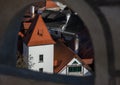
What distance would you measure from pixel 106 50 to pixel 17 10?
0.40 meters

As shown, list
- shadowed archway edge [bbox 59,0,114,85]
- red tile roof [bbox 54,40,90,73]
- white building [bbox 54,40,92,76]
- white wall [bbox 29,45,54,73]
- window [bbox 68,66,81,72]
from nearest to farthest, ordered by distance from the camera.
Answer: shadowed archway edge [bbox 59,0,114,85]
white building [bbox 54,40,92,76]
window [bbox 68,66,81,72]
red tile roof [bbox 54,40,90,73]
white wall [bbox 29,45,54,73]

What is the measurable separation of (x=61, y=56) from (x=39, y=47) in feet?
3.77

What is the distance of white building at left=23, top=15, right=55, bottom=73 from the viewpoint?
42.0ft

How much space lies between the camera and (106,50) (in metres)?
1.42

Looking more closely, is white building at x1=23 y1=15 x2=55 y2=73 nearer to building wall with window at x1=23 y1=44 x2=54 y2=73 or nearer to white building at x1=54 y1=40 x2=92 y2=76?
building wall with window at x1=23 y1=44 x2=54 y2=73

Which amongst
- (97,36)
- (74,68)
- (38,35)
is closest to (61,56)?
(74,68)

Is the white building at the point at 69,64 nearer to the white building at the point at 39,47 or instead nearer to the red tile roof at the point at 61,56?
the red tile roof at the point at 61,56

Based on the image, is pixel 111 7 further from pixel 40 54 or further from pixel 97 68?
pixel 40 54

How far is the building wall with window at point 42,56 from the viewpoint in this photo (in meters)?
12.8

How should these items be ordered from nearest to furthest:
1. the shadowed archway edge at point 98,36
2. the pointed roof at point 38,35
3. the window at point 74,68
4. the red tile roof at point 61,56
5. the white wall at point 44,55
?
the shadowed archway edge at point 98,36, the window at point 74,68, the red tile roof at point 61,56, the white wall at point 44,55, the pointed roof at point 38,35

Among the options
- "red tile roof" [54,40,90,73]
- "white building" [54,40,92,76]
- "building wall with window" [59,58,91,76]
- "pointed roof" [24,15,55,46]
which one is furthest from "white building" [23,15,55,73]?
"building wall with window" [59,58,91,76]

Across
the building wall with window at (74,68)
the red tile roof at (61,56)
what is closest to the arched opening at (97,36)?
the building wall with window at (74,68)

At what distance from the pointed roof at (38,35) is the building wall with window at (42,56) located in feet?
0.66

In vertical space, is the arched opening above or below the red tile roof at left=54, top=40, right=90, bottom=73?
above
